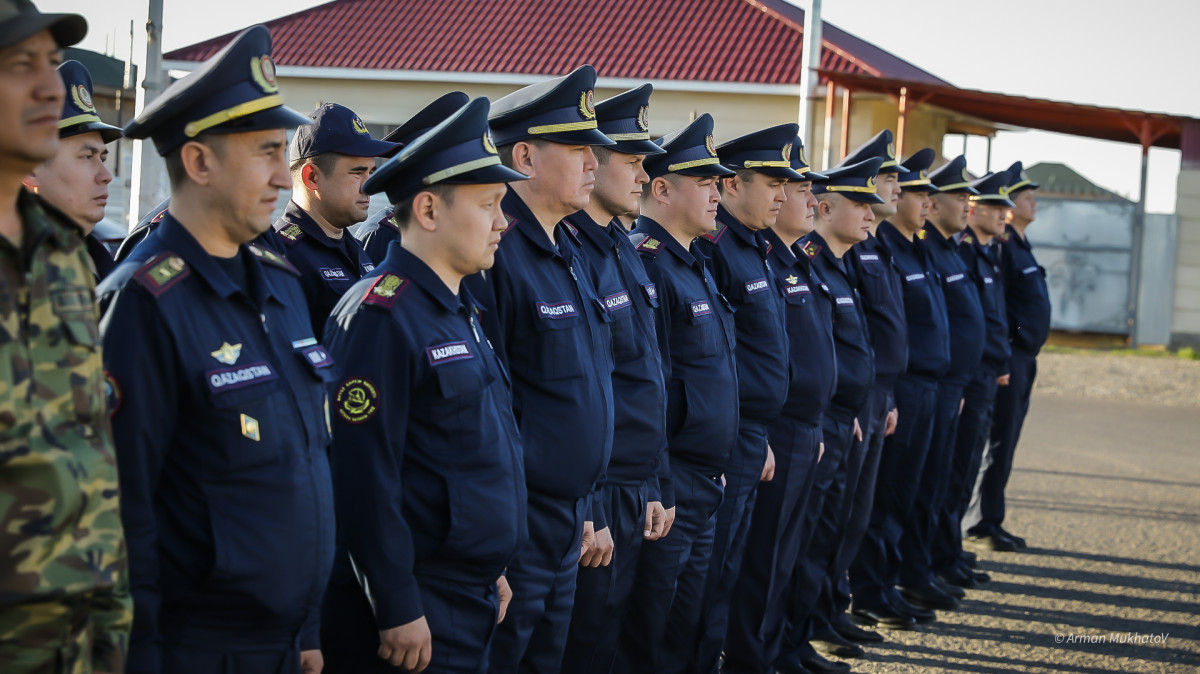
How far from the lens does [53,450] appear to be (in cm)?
178

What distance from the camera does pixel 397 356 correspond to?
107 inches

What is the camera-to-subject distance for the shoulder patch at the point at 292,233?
4070mm

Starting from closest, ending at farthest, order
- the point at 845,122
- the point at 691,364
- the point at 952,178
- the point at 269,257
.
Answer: the point at 269,257
the point at 691,364
the point at 952,178
the point at 845,122

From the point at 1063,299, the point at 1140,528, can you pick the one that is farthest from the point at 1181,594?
the point at 1063,299

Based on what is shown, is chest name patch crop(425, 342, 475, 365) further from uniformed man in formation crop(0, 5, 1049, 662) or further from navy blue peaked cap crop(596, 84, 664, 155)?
navy blue peaked cap crop(596, 84, 664, 155)

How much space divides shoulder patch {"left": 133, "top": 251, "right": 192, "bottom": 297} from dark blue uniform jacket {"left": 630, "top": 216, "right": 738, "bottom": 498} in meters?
2.16

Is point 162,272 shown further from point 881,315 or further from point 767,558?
point 881,315

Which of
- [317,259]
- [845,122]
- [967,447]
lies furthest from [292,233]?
[845,122]

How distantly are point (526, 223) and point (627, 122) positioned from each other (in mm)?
833

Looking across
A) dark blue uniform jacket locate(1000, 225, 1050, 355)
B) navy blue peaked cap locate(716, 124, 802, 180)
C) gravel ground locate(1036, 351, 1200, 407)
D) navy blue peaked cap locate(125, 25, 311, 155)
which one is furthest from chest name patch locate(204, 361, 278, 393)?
gravel ground locate(1036, 351, 1200, 407)

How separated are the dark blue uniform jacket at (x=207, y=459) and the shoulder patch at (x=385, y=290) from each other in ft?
1.36

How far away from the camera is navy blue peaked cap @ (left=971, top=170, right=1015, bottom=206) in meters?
7.76

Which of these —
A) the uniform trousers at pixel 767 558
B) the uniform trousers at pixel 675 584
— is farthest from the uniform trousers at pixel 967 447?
the uniform trousers at pixel 675 584

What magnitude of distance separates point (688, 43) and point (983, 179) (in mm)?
12894
